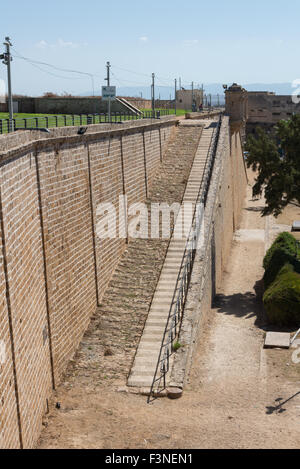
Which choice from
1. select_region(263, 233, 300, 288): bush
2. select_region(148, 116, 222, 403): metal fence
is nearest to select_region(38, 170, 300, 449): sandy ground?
select_region(148, 116, 222, 403): metal fence

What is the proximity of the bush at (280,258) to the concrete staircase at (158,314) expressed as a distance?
13.4 ft

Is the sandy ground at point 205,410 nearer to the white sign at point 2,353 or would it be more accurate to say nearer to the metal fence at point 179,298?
the metal fence at point 179,298

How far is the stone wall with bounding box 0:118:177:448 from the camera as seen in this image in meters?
10.3

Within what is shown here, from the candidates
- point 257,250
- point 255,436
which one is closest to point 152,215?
point 257,250

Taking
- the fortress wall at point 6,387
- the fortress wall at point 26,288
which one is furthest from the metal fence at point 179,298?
the fortress wall at point 6,387

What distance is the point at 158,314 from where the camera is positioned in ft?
57.1

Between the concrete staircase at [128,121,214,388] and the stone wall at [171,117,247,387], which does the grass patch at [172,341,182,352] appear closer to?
the stone wall at [171,117,247,387]

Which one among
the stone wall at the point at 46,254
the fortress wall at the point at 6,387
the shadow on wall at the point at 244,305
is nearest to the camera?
the fortress wall at the point at 6,387

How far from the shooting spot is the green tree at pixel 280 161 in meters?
24.1

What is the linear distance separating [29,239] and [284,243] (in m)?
15.5

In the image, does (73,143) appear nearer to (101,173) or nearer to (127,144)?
(101,173)

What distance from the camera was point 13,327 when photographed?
10.4 meters

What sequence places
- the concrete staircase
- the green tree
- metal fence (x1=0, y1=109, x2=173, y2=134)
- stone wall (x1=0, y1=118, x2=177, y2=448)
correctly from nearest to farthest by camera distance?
stone wall (x1=0, y1=118, x2=177, y2=448) < metal fence (x1=0, y1=109, x2=173, y2=134) < the concrete staircase < the green tree

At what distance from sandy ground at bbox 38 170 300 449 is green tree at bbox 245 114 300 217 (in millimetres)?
8145
